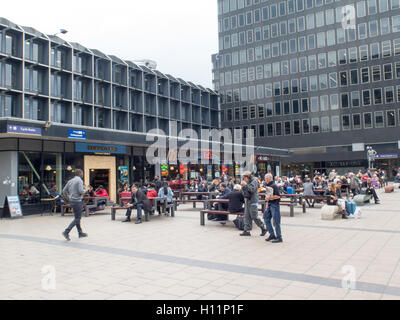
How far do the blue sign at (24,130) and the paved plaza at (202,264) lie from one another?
544 cm

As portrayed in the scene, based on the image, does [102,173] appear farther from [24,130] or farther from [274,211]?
[274,211]

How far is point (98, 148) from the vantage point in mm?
20109

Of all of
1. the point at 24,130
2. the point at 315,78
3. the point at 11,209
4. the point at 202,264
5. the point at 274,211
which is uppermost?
the point at 315,78

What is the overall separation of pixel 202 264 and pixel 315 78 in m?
53.2

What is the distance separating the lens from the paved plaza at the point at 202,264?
510 centimetres

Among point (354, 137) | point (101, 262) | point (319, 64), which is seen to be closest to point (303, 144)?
point (354, 137)

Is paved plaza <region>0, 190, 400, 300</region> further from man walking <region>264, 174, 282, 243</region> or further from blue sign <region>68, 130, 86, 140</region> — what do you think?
blue sign <region>68, 130, 86, 140</region>

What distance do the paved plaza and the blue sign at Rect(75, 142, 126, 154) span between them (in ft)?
28.6

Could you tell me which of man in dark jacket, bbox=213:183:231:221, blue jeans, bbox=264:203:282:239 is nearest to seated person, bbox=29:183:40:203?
man in dark jacket, bbox=213:183:231:221

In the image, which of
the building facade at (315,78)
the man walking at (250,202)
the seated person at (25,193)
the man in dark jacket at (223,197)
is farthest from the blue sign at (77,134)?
the building facade at (315,78)

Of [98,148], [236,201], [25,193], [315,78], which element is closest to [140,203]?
[236,201]

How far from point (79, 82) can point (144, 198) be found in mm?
32981

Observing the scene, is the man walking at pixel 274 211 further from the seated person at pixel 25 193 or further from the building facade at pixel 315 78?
the building facade at pixel 315 78

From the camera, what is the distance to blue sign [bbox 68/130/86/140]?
1730cm
